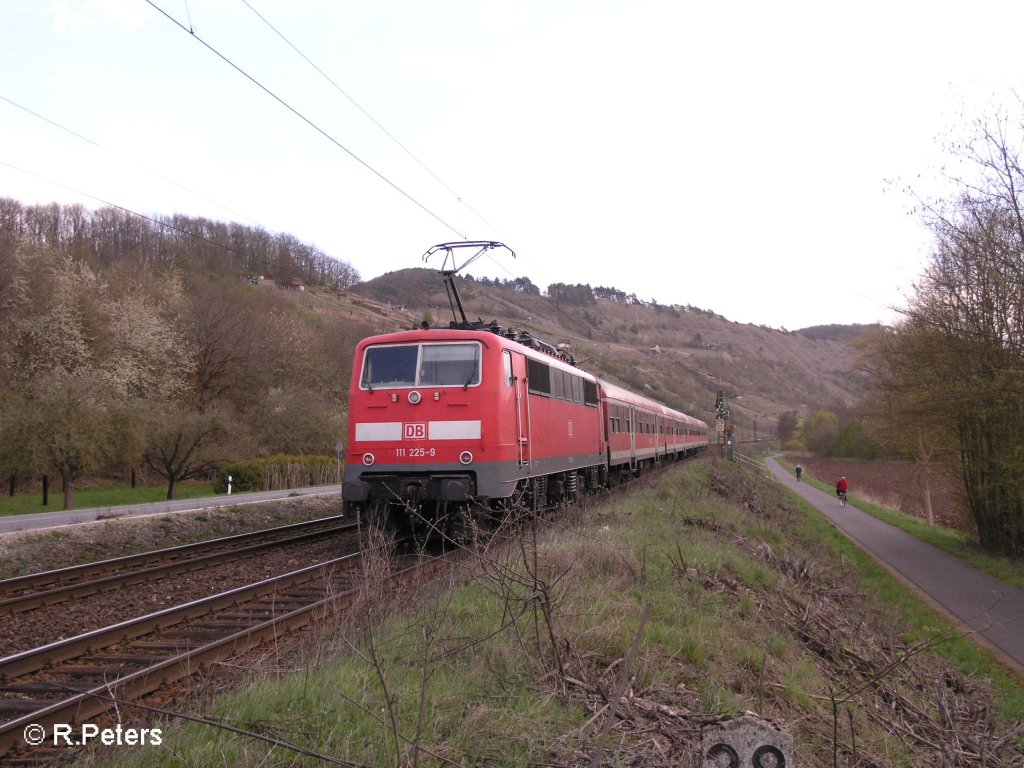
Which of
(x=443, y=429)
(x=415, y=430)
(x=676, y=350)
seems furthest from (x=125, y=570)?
(x=676, y=350)

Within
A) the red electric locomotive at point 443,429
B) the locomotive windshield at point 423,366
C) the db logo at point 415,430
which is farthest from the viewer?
the locomotive windshield at point 423,366

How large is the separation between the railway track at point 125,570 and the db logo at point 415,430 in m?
3.13

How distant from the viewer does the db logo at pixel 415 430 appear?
11.5 metres

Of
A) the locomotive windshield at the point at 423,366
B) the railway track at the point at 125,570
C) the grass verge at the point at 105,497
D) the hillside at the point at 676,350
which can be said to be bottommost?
the railway track at the point at 125,570

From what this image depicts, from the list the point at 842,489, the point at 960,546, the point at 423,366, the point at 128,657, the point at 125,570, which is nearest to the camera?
the point at 128,657

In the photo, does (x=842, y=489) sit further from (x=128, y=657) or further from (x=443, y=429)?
(x=128, y=657)

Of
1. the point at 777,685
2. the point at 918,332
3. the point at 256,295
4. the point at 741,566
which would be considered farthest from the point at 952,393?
the point at 256,295

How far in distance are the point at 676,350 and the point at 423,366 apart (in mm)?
131991

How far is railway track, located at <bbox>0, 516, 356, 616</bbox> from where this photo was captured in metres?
8.62

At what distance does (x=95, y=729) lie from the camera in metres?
4.56

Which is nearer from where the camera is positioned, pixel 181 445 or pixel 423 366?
pixel 423 366

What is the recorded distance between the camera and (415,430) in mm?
11531

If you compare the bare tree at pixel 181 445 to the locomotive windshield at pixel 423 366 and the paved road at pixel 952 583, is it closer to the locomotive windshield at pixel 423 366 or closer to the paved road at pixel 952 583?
the locomotive windshield at pixel 423 366

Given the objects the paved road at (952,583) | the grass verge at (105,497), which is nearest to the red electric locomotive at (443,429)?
the paved road at (952,583)
